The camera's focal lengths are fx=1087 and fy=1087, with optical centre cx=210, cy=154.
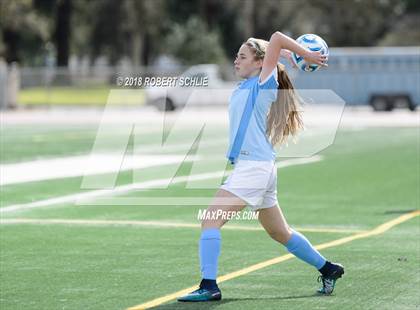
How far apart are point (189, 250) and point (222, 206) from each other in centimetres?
287

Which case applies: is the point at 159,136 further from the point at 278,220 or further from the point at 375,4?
the point at 375,4

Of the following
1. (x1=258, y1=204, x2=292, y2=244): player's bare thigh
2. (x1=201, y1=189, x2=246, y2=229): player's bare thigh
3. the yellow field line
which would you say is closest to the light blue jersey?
(x1=201, y1=189, x2=246, y2=229): player's bare thigh

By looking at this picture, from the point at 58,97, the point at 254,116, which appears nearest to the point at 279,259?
the point at 254,116

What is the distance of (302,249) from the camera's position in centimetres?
838

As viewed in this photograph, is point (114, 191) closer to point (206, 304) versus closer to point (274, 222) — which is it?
point (274, 222)

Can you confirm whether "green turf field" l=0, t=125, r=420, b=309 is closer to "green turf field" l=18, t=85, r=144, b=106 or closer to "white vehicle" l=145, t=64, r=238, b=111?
"white vehicle" l=145, t=64, r=238, b=111

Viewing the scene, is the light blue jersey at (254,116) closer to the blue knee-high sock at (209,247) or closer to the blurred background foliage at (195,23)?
the blue knee-high sock at (209,247)

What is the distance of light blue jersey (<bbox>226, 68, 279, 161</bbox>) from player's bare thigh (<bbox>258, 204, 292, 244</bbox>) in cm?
44

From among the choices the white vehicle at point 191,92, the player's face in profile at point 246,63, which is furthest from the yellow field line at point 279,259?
the white vehicle at point 191,92

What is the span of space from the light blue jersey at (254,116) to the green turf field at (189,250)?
3.70 ft

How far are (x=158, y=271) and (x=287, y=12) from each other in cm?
7639

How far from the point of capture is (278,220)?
8211 mm

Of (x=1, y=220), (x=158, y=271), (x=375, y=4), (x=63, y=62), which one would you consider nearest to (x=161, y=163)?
(x=1, y=220)

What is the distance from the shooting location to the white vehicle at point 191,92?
49594 mm
